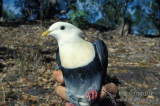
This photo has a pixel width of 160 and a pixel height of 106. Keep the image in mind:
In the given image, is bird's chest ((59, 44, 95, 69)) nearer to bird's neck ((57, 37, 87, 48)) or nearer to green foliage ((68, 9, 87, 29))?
bird's neck ((57, 37, 87, 48))

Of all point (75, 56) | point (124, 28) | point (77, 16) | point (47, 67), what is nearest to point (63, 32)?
point (75, 56)

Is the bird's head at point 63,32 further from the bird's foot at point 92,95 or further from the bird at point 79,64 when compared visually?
the bird's foot at point 92,95

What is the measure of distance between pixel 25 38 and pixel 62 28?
12.4ft

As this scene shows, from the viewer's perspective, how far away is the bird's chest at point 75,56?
138 centimetres

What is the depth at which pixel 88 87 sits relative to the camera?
1.41m

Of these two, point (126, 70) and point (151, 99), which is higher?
point (126, 70)

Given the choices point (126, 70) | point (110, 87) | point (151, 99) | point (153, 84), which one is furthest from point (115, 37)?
point (110, 87)

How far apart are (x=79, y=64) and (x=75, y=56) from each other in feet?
0.22

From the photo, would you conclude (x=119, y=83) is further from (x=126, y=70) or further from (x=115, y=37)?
(x=115, y=37)

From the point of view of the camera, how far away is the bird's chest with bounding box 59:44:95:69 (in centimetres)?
138

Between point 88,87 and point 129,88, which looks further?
point 129,88

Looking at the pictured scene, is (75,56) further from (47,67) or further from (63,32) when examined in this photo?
(47,67)

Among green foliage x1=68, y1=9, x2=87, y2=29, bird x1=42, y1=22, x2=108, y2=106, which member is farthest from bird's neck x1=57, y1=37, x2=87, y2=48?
green foliage x1=68, y1=9, x2=87, y2=29

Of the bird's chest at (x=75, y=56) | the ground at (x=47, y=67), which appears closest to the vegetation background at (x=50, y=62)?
the ground at (x=47, y=67)
